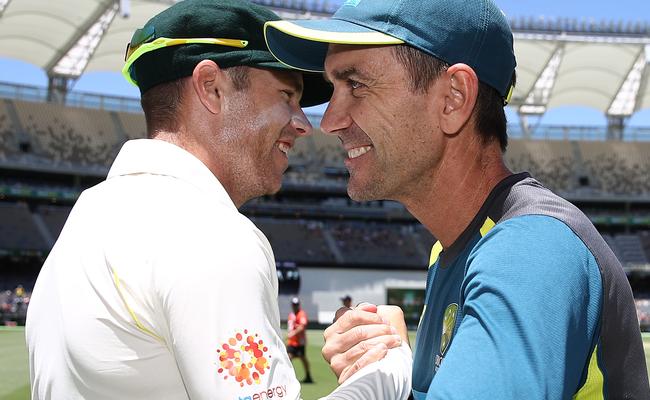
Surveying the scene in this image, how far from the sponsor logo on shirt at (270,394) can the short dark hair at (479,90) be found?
79cm

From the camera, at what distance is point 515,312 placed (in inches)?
47.1

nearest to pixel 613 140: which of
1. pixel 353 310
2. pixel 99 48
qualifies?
pixel 99 48

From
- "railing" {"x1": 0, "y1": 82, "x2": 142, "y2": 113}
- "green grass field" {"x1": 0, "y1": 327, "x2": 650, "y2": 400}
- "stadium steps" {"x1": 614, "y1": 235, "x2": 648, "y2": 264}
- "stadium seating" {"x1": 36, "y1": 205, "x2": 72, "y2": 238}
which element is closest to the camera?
"green grass field" {"x1": 0, "y1": 327, "x2": 650, "y2": 400}

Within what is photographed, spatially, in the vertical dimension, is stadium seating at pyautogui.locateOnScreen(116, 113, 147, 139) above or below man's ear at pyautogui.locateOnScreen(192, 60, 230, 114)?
below

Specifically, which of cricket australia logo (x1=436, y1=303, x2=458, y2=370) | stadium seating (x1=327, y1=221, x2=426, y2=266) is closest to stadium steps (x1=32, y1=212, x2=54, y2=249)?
stadium seating (x1=327, y1=221, x2=426, y2=266)

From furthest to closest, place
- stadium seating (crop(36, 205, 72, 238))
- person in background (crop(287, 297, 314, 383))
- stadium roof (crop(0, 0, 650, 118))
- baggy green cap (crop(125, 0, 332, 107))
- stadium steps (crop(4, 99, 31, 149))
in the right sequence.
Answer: stadium steps (crop(4, 99, 31, 149)) < stadium seating (crop(36, 205, 72, 238)) < stadium roof (crop(0, 0, 650, 118)) < person in background (crop(287, 297, 314, 383)) < baggy green cap (crop(125, 0, 332, 107))

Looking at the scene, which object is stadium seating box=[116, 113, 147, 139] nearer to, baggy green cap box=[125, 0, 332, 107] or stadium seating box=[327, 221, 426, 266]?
stadium seating box=[327, 221, 426, 266]

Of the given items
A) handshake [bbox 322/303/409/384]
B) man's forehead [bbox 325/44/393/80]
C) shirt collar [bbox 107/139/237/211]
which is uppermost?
man's forehead [bbox 325/44/393/80]

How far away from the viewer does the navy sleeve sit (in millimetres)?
1180

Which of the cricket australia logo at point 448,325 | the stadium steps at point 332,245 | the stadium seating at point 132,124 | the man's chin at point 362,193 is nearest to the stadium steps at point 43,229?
the stadium seating at point 132,124

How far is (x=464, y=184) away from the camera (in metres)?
1.87

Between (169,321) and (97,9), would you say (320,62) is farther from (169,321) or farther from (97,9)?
(97,9)

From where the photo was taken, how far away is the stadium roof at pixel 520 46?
41.7 metres

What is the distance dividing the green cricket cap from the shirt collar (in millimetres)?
538
